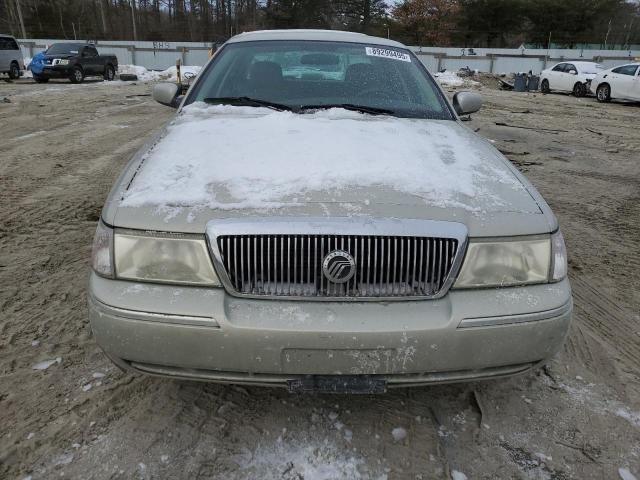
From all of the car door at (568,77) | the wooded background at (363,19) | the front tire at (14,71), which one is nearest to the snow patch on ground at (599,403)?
the car door at (568,77)

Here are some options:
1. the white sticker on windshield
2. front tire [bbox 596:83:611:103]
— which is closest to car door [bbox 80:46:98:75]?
front tire [bbox 596:83:611:103]

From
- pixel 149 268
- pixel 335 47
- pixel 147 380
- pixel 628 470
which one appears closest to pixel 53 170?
pixel 335 47

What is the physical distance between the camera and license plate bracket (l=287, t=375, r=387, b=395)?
6.11 ft

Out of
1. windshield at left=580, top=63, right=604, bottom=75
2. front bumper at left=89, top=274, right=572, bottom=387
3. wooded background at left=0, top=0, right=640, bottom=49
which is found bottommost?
front bumper at left=89, top=274, right=572, bottom=387

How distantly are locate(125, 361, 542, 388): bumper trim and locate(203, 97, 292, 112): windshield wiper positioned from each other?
1.78 metres

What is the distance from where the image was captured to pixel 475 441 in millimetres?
2111

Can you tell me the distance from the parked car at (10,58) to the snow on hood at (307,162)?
21778mm

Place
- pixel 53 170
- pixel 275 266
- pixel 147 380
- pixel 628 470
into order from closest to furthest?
pixel 275 266
pixel 628 470
pixel 147 380
pixel 53 170

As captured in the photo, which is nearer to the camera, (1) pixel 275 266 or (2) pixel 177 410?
A: (1) pixel 275 266

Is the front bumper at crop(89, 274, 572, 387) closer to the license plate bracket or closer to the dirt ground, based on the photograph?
the license plate bracket

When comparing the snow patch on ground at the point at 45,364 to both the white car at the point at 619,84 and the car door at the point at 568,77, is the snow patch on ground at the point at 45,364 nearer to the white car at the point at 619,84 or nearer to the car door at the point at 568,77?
the white car at the point at 619,84

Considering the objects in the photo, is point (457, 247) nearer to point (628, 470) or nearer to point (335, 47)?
point (628, 470)

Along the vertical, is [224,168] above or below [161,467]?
above

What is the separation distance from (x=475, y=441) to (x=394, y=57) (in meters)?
2.70
